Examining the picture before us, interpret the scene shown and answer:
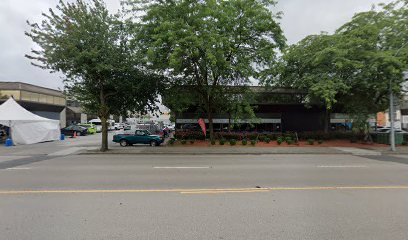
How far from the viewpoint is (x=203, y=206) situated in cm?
576

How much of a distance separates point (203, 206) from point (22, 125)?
25.6 meters

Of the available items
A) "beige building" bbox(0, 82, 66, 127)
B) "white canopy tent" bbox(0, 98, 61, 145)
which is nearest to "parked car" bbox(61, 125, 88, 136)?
"beige building" bbox(0, 82, 66, 127)

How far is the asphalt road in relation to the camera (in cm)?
440

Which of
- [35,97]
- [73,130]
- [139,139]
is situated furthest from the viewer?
[35,97]

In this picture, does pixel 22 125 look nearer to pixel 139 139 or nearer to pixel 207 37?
pixel 139 139

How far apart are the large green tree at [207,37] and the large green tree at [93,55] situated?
1415mm

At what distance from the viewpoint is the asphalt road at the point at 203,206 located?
4402 mm

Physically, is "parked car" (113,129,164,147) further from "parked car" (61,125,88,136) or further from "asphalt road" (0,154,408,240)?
"parked car" (61,125,88,136)

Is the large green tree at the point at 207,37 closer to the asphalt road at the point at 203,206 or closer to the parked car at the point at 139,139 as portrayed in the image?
the parked car at the point at 139,139

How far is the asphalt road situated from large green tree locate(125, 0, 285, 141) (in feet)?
31.8

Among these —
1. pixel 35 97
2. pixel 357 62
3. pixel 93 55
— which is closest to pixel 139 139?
pixel 93 55

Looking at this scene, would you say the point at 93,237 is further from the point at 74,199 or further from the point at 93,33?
the point at 93,33

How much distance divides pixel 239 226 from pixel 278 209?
1308mm

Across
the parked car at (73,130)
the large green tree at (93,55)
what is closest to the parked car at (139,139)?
the large green tree at (93,55)
